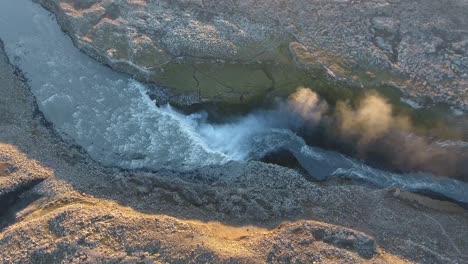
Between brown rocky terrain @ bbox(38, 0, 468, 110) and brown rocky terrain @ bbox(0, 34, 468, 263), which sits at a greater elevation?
brown rocky terrain @ bbox(38, 0, 468, 110)

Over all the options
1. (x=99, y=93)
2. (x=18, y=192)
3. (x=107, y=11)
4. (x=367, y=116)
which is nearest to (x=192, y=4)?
(x=107, y=11)

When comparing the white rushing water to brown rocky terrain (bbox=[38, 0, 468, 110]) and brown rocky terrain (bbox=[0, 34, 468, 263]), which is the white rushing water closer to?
brown rocky terrain (bbox=[0, 34, 468, 263])

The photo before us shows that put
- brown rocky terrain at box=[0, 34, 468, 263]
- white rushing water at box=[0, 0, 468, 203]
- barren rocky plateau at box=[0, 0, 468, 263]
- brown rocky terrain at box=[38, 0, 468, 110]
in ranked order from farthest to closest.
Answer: brown rocky terrain at box=[38, 0, 468, 110] < white rushing water at box=[0, 0, 468, 203] < barren rocky plateau at box=[0, 0, 468, 263] < brown rocky terrain at box=[0, 34, 468, 263]

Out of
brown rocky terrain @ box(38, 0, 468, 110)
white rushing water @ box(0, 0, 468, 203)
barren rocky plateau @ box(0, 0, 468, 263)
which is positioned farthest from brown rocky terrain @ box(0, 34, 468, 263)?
brown rocky terrain @ box(38, 0, 468, 110)

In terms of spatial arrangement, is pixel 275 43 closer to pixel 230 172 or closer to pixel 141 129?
pixel 230 172

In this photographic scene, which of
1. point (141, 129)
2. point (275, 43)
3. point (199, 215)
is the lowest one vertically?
point (199, 215)

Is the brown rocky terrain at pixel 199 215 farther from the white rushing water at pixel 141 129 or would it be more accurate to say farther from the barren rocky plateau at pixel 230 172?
the white rushing water at pixel 141 129

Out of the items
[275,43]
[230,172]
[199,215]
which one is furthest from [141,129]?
[275,43]
